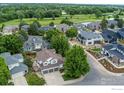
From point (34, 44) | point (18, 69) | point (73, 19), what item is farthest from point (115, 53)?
point (18, 69)

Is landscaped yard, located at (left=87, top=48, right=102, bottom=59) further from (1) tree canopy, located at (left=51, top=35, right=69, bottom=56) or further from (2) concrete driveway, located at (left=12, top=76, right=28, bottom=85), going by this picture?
(2) concrete driveway, located at (left=12, top=76, right=28, bottom=85)

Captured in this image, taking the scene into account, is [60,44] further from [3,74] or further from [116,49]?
[3,74]

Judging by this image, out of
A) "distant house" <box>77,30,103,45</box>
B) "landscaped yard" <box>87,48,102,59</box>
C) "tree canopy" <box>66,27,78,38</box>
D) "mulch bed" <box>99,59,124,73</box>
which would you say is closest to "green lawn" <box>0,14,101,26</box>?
"tree canopy" <box>66,27,78,38</box>

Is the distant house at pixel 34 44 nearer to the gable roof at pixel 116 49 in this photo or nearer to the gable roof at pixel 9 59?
the gable roof at pixel 9 59
